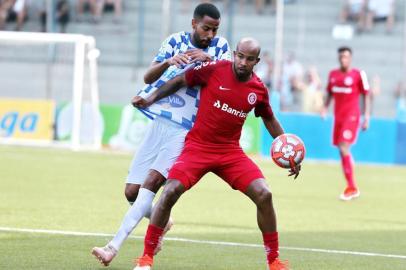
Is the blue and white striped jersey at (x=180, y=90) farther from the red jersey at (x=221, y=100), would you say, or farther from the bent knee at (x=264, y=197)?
the bent knee at (x=264, y=197)

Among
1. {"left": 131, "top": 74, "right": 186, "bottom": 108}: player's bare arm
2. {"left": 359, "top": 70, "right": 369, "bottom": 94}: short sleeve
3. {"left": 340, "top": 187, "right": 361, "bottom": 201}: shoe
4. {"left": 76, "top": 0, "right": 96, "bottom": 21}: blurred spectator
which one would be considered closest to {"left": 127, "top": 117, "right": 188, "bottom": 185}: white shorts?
{"left": 131, "top": 74, "right": 186, "bottom": 108}: player's bare arm

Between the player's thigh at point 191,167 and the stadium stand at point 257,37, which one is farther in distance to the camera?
the stadium stand at point 257,37

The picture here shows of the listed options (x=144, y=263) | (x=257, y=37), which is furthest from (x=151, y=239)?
(x=257, y=37)

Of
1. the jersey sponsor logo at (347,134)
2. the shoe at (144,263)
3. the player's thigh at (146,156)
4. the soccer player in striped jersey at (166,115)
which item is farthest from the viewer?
the jersey sponsor logo at (347,134)

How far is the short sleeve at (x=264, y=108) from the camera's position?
9.14 m

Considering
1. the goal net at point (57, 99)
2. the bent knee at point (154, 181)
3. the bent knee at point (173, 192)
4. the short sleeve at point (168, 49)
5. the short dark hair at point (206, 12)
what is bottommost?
the goal net at point (57, 99)

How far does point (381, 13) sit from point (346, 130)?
44.9 feet

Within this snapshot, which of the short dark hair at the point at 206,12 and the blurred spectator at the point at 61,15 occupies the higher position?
the short dark hair at the point at 206,12

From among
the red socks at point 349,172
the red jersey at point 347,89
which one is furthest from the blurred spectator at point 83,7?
the red socks at point 349,172

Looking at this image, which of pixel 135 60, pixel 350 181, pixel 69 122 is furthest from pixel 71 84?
pixel 350 181

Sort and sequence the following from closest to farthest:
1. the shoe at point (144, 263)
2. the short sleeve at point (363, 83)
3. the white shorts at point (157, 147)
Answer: the shoe at point (144, 263)
the white shorts at point (157, 147)
the short sleeve at point (363, 83)

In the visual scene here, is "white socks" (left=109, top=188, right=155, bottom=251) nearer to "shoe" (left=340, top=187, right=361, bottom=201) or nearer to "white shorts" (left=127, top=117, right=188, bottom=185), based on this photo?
"white shorts" (left=127, top=117, right=188, bottom=185)

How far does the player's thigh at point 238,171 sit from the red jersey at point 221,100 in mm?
156

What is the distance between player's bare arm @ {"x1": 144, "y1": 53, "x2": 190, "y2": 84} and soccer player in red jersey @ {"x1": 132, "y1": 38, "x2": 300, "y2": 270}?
0.47ft
